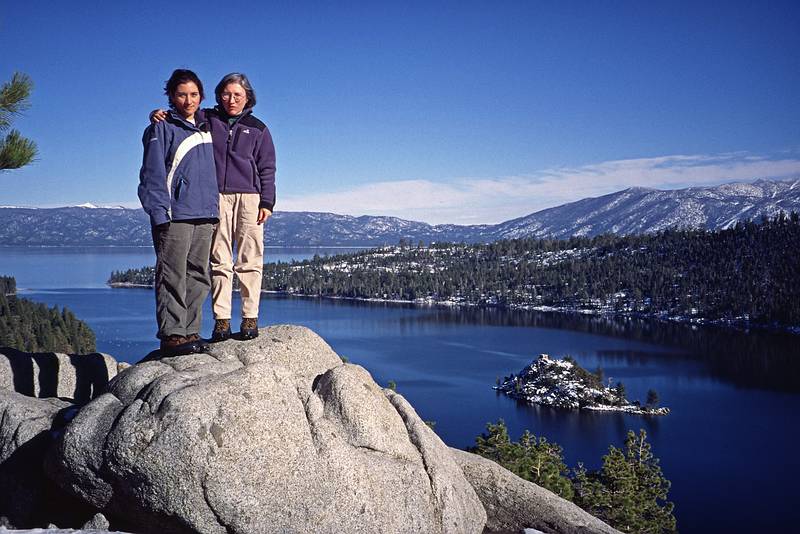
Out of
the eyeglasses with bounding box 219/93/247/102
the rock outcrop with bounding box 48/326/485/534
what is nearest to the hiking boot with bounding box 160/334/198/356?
the rock outcrop with bounding box 48/326/485/534

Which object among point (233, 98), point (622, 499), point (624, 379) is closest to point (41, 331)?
point (624, 379)

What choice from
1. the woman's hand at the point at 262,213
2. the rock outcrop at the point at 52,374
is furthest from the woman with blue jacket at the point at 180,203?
the rock outcrop at the point at 52,374

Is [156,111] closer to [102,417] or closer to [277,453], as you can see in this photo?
[102,417]

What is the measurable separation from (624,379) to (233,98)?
10006cm

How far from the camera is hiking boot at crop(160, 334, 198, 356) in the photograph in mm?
10703

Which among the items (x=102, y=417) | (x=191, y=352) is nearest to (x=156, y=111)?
(x=191, y=352)

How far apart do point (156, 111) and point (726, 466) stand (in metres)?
66.6

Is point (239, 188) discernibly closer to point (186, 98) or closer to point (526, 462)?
point (186, 98)

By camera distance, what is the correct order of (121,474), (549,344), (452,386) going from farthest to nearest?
(549,344) → (452,386) → (121,474)

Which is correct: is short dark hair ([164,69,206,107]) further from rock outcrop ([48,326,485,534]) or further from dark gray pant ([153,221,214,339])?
rock outcrop ([48,326,485,534])

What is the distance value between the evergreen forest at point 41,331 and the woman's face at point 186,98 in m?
88.7

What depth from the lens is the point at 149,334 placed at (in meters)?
123

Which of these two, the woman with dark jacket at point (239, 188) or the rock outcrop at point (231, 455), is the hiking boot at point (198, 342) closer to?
the rock outcrop at point (231, 455)

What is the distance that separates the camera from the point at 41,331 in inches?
3839
